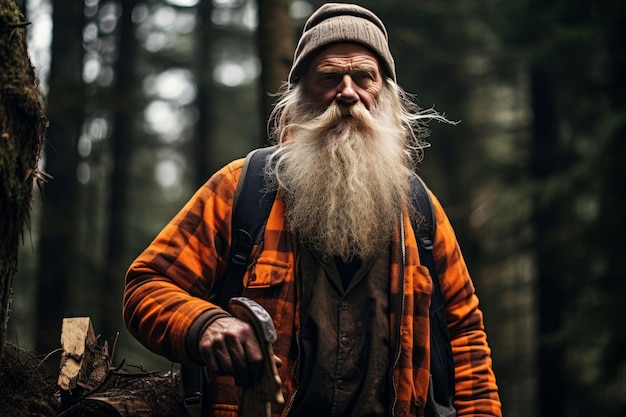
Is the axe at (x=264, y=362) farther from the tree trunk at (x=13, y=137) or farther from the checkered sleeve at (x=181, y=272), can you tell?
the tree trunk at (x=13, y=137)

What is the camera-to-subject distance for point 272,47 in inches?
224

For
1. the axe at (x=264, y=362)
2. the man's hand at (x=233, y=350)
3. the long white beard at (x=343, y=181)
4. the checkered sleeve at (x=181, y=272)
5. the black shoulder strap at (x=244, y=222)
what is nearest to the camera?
the axe at (x=264, y=362)

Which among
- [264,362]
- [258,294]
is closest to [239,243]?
[258,294]

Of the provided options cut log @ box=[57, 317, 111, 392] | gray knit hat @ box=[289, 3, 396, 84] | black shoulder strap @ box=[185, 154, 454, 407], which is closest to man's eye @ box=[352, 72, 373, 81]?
gray knit hat @ box=[289, 3, 396, 84]

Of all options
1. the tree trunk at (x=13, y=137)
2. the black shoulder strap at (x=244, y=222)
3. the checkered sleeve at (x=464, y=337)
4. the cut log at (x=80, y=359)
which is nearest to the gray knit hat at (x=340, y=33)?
the black shoulder strap at (x=244, y=222)

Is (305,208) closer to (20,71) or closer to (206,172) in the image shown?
(20,71)

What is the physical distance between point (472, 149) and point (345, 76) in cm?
1105

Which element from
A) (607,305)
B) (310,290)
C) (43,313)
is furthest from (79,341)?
(607,305)

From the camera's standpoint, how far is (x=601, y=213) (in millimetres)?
9789

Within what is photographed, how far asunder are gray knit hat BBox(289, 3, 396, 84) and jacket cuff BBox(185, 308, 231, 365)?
148 centimetres

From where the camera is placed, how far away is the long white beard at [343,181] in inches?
130

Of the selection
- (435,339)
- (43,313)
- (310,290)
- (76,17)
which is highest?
(76,17)

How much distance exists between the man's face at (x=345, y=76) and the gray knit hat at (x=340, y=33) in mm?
49

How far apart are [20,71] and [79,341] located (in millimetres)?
1234
